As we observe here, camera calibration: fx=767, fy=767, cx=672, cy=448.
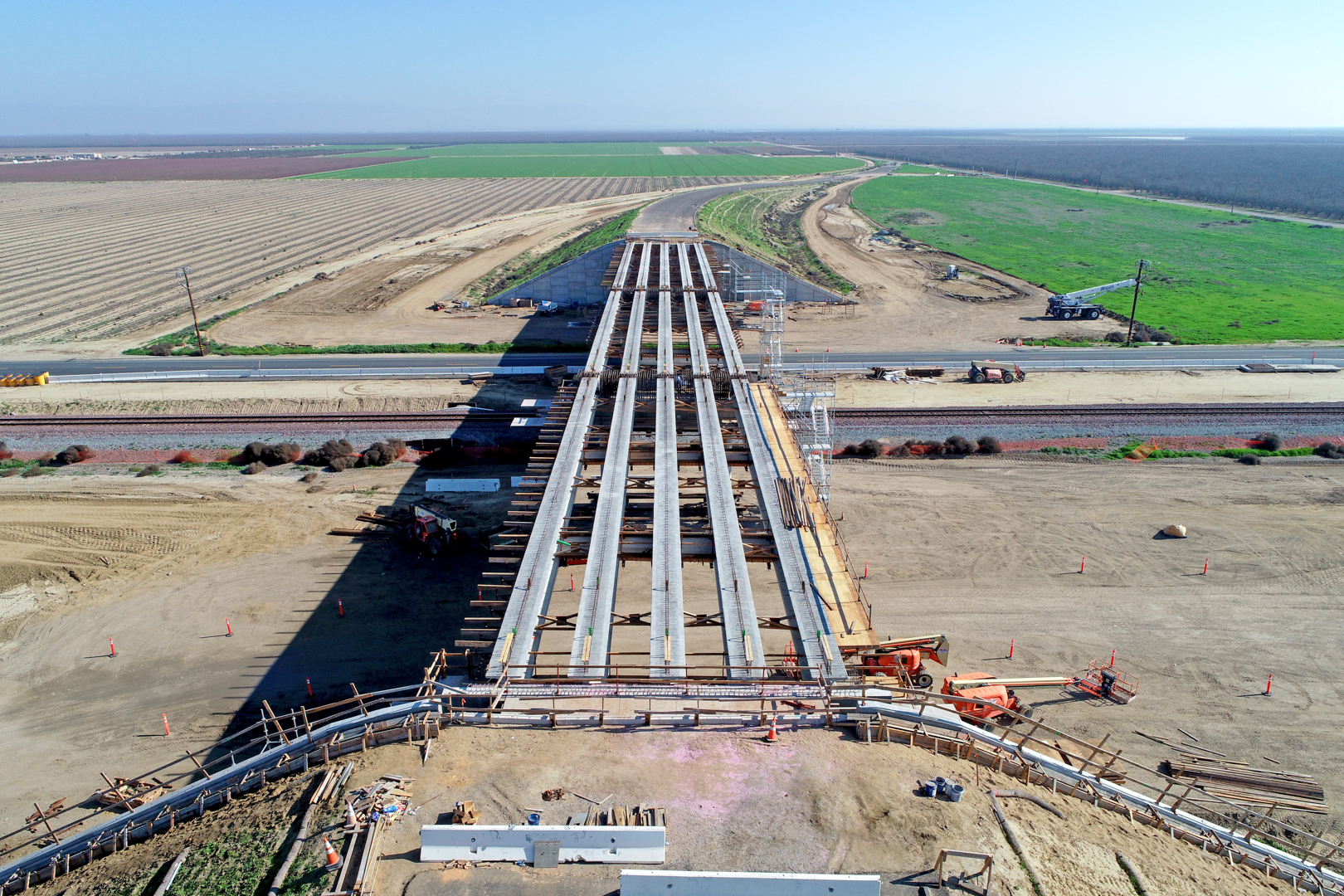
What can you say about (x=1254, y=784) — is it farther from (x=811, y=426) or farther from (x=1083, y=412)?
(x=1083, y=412)

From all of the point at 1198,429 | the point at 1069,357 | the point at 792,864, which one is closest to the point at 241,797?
the point at 792,864

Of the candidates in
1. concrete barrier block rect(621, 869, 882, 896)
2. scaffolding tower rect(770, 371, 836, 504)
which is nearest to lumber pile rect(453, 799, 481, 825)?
concrete barrier block rect(621, 869, 882, 896)

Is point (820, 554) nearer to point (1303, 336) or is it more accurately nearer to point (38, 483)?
point (38, 483)

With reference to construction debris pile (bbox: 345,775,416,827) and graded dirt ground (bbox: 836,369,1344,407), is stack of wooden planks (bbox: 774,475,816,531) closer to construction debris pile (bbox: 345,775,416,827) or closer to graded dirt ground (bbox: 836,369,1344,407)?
construction debris pile (bbox: 345,775,416,827)

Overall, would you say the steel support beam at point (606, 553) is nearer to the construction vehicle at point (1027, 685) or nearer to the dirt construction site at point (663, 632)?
Answer: the dirt construction site at point (663, 632)

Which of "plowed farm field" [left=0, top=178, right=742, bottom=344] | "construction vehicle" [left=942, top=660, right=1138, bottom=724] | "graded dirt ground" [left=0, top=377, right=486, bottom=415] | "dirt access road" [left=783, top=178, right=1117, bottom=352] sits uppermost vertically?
"plowed farm field" [left=0, top=178, right=742, bottom=344]

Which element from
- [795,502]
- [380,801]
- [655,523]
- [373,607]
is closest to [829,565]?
[795,502]

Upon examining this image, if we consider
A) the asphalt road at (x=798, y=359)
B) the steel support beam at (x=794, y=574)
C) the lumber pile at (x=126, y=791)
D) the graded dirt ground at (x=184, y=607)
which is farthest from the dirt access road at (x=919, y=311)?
the lumber pile at (x=126, y=791)
